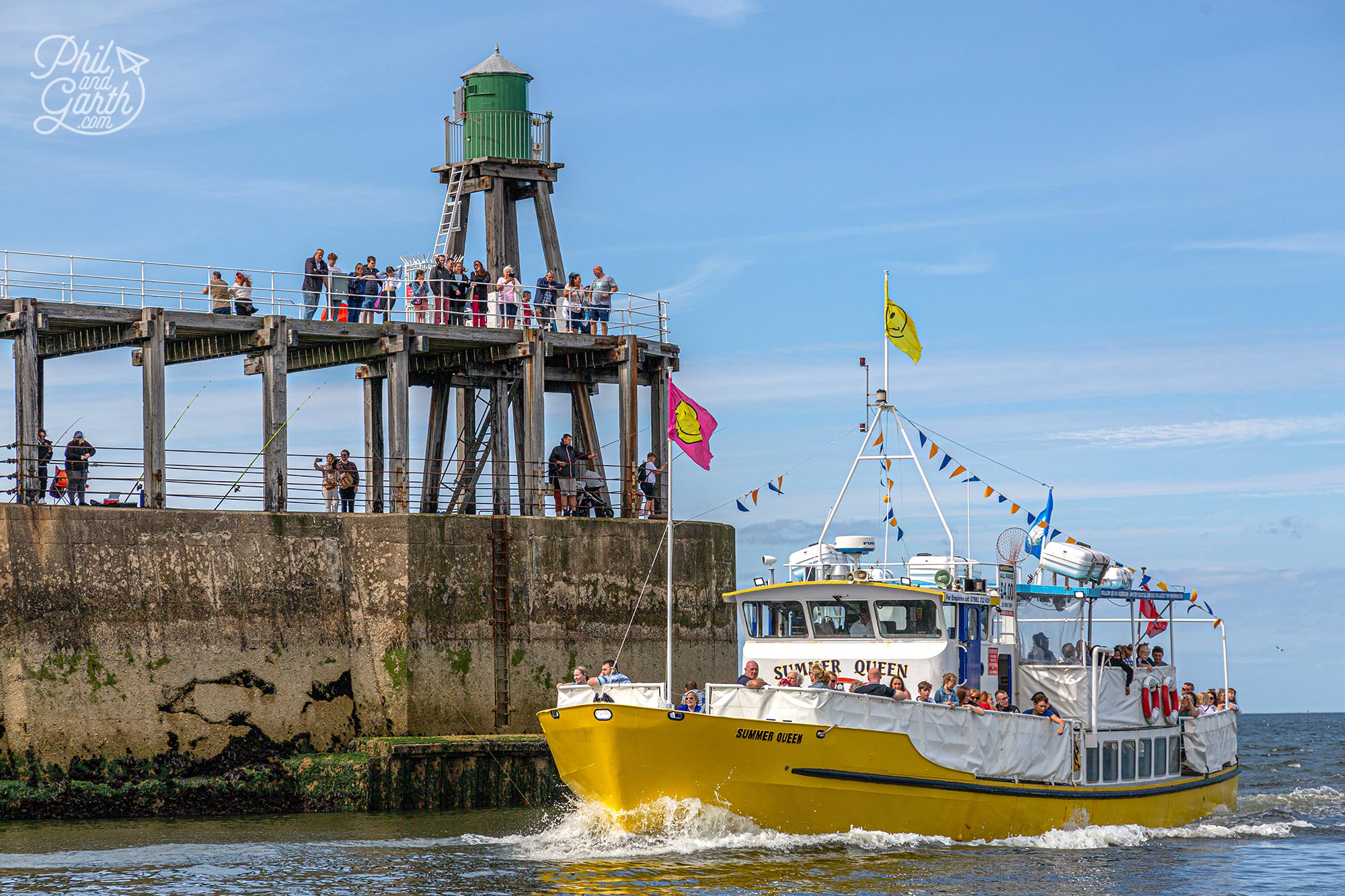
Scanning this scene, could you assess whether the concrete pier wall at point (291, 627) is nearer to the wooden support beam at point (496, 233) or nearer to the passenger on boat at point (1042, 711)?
the passenger on boat at point (1042, 711)

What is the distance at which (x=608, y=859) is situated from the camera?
21.7m

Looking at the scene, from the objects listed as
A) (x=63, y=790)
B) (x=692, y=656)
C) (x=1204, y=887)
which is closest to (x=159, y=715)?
(x=63, y=790)

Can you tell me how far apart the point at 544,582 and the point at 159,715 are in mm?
Answer: 7484

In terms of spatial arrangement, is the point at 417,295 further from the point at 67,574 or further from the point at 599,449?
the point at 67,574

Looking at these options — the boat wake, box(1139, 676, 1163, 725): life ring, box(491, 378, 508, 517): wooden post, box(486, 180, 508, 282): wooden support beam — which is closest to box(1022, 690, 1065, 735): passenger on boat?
the boat wake

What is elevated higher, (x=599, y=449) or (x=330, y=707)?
(x=599, y=449)

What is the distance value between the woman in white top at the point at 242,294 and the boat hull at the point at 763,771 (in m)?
13.8

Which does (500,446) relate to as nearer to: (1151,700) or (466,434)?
(466,434)

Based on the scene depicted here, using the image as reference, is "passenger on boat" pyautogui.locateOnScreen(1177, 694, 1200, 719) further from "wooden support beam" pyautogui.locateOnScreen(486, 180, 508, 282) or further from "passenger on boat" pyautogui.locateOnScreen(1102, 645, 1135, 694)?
"wooden support beam" pyautogui.locateOnScreen(486, 180, 508, 282)

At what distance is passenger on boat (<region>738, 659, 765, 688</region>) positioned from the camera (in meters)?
22.5

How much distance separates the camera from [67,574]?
89.7ft

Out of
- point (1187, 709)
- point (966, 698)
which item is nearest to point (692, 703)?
point (966, 698)

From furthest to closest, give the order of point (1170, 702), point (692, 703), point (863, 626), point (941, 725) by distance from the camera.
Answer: point (1170, 702)
point (863, 626)
point (941, 725)
point (692, 703)

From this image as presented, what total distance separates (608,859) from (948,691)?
562 cm
